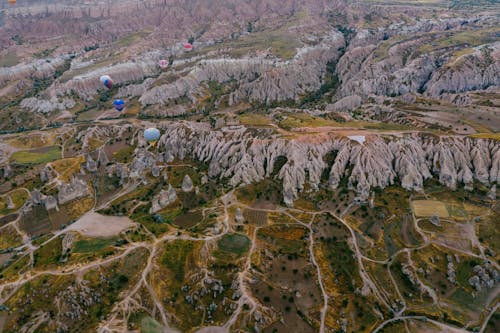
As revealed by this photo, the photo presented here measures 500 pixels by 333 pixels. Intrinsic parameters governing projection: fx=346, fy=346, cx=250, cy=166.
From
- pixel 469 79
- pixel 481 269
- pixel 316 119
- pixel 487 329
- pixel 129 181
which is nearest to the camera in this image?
pixel 487 329

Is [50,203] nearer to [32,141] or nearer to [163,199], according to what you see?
[163,199]

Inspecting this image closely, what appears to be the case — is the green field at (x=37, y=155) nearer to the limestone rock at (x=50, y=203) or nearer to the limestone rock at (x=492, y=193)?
the limestone rock at (x=50, y=203)

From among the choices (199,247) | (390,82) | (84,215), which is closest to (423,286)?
(199,247)

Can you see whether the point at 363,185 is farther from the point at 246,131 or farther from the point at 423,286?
the point at 246,131

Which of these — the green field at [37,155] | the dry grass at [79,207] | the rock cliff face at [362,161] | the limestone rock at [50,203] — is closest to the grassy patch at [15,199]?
the limestone rock at [50,203]

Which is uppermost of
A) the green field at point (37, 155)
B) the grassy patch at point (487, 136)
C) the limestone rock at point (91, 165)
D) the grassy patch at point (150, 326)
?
the grassy patch at point (487, 136)

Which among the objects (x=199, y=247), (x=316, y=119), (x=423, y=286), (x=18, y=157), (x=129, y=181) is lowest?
(x=18, y=157)

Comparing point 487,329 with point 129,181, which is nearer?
point 487,329
